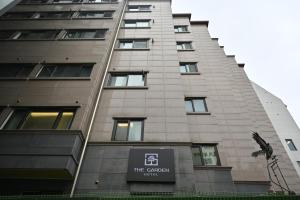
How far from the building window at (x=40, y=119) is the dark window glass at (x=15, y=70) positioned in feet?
12.8

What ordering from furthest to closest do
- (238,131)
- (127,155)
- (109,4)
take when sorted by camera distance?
1. (109,4)
2. (238,131)
3. (127,155)

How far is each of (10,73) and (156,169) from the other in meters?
12.4

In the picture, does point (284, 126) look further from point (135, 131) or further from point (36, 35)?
point (36, 35)

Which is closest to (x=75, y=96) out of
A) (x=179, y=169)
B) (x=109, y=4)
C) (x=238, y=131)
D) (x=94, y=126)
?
(x=94, y=126)

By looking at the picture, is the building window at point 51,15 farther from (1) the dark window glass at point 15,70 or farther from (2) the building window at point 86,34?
(1) the dark window glass at point 15,70

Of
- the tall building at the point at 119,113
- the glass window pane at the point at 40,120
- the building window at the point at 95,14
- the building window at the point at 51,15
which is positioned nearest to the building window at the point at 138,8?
the building window at the point at 95,14

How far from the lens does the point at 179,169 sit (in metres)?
11.0


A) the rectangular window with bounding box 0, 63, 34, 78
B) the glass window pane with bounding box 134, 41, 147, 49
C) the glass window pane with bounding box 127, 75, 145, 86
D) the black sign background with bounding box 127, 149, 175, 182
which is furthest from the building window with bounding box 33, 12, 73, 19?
the black sign background with bounding box 127, 149, 175, 182

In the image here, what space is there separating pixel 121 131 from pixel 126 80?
4.71 m

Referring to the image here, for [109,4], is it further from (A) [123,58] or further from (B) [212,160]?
(B) [212,160]

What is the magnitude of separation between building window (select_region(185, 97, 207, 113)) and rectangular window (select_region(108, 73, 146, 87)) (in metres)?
3.64

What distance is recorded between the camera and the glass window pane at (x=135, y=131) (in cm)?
1270

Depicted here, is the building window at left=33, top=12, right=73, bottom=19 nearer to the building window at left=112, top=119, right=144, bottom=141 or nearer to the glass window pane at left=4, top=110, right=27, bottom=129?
the glass window pane at left=4, top=110, right=27, bottom=129

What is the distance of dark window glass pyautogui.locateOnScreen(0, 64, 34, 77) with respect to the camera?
50.9ft
